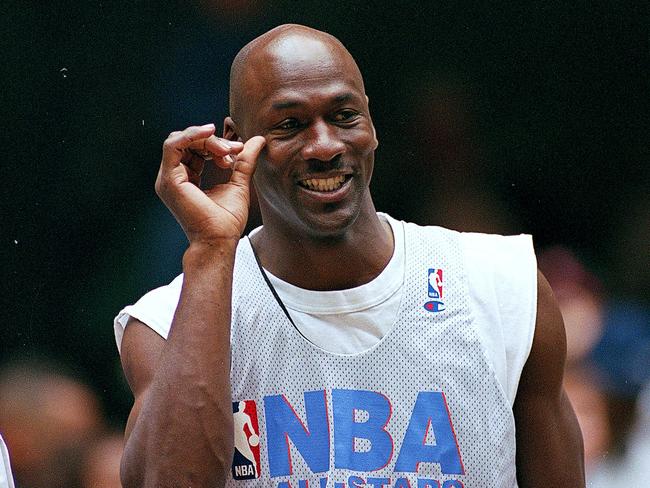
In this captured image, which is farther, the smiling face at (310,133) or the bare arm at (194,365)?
the smiling face at (310,133)

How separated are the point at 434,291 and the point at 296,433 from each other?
0.48 m

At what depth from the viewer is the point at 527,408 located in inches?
114

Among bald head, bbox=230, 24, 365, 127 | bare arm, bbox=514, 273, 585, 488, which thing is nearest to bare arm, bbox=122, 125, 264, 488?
bald head, bbox=230, 24, 365, 127

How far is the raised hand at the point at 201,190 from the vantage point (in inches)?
108

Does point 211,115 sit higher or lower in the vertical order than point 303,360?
higher

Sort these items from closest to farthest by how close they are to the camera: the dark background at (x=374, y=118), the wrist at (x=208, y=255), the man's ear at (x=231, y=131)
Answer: the wrist at (x=208, y=255)
the man's ear at (x=231, y=131)
the dark background at (x=374, y=118)

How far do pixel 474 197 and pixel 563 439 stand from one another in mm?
1539

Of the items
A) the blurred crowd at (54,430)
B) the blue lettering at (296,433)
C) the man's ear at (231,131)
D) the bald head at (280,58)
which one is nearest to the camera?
the blue lettering at (296,433)

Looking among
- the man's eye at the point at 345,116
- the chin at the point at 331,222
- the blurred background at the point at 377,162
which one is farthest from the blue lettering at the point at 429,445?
the blurred background at the point at 377,162

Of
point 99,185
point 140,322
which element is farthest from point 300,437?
point 99,185

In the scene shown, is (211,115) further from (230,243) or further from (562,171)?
(230,243)

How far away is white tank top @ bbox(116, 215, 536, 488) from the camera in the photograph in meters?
2.80

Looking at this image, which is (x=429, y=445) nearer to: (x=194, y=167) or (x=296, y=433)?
(x=296, y=433)

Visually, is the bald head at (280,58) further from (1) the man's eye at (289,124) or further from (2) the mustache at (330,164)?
(2) the mustache at (330,164)
